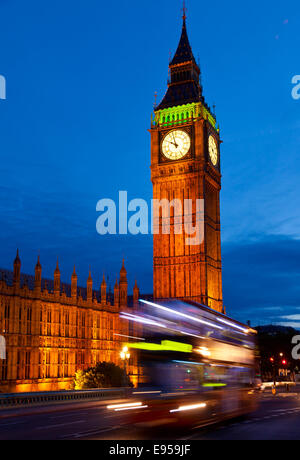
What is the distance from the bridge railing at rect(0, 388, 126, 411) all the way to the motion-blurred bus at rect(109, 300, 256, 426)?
52.7 ft

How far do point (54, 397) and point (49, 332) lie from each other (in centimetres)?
1918

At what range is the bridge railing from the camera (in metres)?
35.0

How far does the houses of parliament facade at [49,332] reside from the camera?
53750mm

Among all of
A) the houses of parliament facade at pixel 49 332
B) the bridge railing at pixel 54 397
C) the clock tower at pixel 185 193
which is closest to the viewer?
the bridge railing at pixel 54 397

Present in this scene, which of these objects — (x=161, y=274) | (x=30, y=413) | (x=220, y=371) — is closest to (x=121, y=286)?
(x=161, y=274)

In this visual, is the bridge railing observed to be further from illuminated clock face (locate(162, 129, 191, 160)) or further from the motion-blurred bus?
illuminated clock face (locate(162, 129, 191, 160))

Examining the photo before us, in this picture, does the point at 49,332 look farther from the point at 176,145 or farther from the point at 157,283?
the point at 176,145

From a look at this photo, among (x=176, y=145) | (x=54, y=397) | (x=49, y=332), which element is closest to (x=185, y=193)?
(x=176, y=145)

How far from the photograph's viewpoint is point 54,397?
40688 millimetres

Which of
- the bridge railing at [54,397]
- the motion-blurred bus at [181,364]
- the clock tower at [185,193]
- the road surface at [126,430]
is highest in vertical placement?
the clock tower at [185,193]

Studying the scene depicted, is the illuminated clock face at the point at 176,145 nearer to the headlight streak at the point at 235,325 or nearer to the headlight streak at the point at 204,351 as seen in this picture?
the headlight streak at the point at 235,325

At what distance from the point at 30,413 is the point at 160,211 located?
5782 cm

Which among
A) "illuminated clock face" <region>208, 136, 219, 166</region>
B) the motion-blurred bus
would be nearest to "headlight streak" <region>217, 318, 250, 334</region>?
the motion-blurred bus

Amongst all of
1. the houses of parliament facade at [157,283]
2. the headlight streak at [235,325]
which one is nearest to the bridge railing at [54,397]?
the houses of parliament facade at [157,283]
